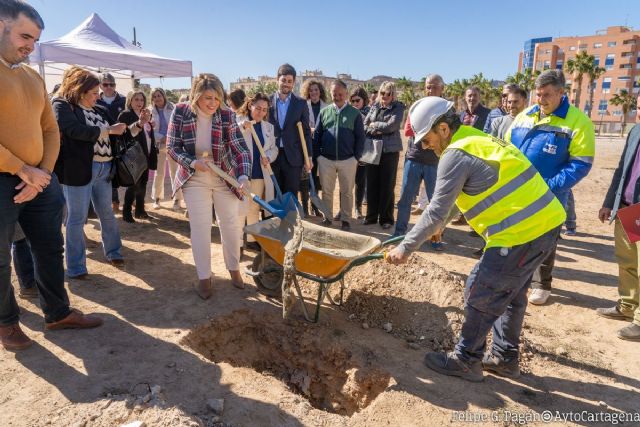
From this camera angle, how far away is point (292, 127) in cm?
515

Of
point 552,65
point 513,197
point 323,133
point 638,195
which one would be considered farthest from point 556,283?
point 552,65

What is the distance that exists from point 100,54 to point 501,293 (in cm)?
901

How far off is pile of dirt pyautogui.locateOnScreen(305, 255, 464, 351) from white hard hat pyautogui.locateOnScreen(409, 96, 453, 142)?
1.77 meters

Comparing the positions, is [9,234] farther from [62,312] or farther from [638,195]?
[638,195]

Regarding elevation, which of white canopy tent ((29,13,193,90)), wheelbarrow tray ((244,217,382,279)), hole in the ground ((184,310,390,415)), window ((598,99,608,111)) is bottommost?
hole in the ground ((184,310,390,415))

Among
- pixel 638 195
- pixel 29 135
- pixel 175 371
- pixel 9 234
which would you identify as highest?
pixel 29 135

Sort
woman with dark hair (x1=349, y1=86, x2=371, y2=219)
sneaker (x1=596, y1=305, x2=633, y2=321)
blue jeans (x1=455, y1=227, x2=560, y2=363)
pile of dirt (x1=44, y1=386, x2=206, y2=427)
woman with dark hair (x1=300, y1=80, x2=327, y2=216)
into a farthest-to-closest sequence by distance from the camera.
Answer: woman with dark hair (x1=349, y1=86, x2=371, y2=219), woman with dark hair (x1=300, y1=80, x2=327, y2=216), sneaker (x1=596, y1=305, x2=633, y2=321), blue jeans (x1=455, y1=227, x2=560, y2=363), pile of dirt (x1=44, y1=386, x2=206, y2=427)

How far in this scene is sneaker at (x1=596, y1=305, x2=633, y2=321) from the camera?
12.6 ft

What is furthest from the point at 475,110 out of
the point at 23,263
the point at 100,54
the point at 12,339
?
the point at 100,54

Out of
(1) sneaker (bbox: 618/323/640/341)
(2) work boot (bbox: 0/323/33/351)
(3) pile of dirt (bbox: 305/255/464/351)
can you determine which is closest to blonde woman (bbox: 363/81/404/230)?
(3) pile of dirt (bbox: 305/255/464/351)

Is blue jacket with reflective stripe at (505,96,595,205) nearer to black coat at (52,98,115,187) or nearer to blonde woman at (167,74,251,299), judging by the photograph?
blonde woman at (167,74,251,299)

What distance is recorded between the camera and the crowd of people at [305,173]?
250 centimetres

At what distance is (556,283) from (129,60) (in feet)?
29.9

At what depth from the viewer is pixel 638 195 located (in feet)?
11.8
